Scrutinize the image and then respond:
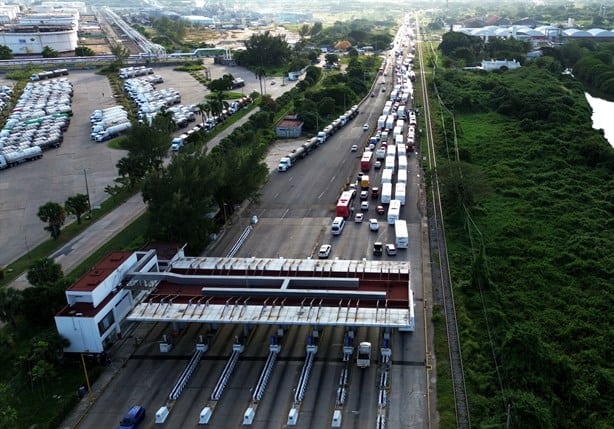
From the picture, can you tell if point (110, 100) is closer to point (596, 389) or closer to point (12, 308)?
point (12, 308)

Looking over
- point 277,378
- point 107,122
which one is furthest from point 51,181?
point 277,378

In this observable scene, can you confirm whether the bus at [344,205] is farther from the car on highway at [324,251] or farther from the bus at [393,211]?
the car on highway at [324,251]

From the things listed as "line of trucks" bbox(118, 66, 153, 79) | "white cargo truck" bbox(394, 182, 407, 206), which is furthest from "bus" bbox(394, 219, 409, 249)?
"line of trucks" bbox(118, 66, 153, 79)

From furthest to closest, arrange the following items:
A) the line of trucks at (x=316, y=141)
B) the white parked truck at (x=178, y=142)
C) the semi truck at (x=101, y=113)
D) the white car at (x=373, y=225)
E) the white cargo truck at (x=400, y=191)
→ 1. the semi truck at (x=101, y=113)
2. the white parked truck at (x=178, y=142)
3. the line of trucks at (x=316, y=141)
4. the white cargo truck at (x=400, y=191)
5. the white car at (x=373, y=225)

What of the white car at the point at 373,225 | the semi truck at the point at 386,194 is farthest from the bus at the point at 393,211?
the semi truck at the point at 386,194

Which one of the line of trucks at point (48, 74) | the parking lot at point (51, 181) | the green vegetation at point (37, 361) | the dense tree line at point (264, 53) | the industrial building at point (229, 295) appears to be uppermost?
the dense tree line at point (264, 53)

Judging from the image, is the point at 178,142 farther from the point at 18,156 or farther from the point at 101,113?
the point at 101,113
